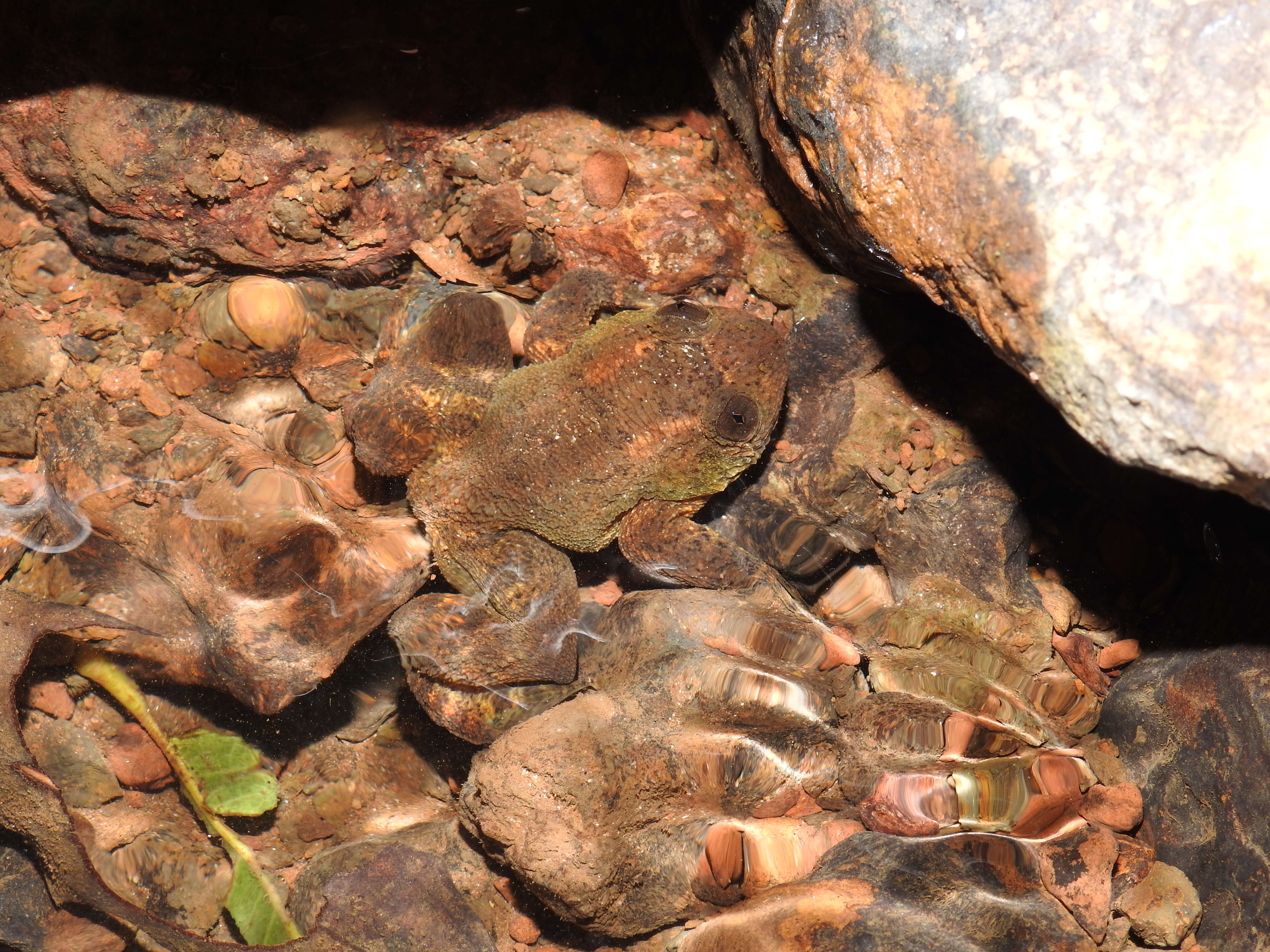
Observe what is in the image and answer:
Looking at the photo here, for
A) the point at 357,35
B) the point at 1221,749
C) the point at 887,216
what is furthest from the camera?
the point at 357,35

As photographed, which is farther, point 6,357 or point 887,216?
point 6,357

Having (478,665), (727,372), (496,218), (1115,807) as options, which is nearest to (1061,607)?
(1115,807)

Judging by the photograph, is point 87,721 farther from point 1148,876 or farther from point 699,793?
point 1148,876

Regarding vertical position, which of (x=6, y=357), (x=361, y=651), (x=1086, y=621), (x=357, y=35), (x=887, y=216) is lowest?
(x=361, y=651)

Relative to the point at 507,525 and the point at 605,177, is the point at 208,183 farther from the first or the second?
the point at 507,525

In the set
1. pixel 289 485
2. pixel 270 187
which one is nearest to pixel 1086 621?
pixel 289 485

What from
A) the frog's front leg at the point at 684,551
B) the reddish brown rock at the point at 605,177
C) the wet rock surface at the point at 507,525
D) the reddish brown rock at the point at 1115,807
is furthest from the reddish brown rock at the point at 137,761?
the reddish brown rock at the point at 1115,807
